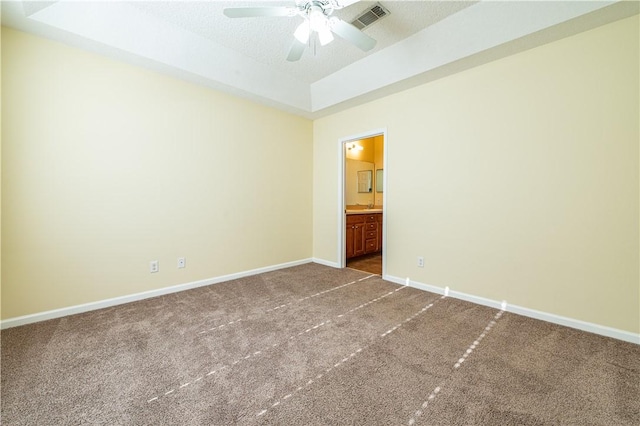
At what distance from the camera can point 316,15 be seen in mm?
1996

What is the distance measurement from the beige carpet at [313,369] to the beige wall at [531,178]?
416 mm

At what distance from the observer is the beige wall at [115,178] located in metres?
2.22

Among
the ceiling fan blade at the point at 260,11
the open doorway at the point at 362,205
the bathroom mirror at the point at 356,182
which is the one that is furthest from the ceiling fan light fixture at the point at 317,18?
the bathroom mirror at the point at 356,182

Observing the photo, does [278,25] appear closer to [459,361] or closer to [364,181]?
[459,361]

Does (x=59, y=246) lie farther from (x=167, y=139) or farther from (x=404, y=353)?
(x=404, y=353)

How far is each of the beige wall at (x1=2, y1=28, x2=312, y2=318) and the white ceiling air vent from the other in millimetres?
1843

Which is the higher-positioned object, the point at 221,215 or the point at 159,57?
the point at 159,57

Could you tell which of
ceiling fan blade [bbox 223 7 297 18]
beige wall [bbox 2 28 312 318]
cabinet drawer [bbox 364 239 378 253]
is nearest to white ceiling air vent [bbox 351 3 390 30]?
ceiling fan blade [bbox 223 7 297 18]

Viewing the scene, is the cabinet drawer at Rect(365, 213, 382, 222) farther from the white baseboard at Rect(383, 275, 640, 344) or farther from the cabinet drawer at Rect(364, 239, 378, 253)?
the white baseboard at Rect(383, 275, 640, 344)

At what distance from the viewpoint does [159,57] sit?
262 centimetres

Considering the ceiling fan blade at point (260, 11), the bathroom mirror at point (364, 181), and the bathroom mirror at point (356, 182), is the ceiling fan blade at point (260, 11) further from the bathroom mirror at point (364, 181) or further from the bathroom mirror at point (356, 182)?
the bathroom mirror at point (364, 181)

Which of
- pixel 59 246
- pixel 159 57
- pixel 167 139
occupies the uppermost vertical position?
pixel 159 57

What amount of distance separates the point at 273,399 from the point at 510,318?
2.26 m

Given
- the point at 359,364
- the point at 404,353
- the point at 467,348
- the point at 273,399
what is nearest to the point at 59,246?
the point at 273,399
